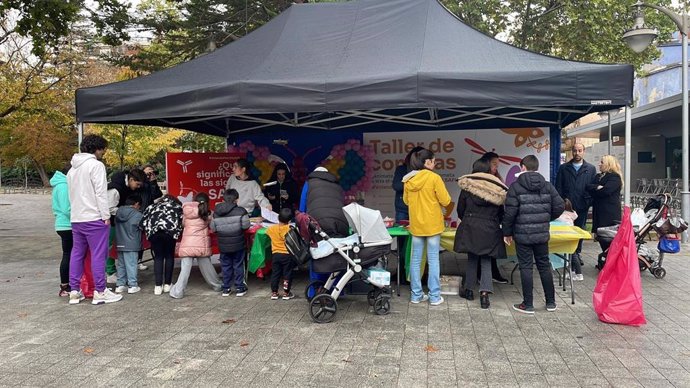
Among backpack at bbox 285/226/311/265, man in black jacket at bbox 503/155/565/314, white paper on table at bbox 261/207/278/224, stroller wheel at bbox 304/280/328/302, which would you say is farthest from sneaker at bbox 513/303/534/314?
white paper on table at bbox 261/207/278/224

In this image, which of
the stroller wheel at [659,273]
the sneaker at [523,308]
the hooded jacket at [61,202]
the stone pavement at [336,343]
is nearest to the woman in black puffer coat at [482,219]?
the sneaker at [523,308]

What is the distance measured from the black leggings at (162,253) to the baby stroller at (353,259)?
2011mm

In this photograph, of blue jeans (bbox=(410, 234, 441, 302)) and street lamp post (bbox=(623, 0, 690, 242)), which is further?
street lamp post (bbox=(623, 0, 690, 242))

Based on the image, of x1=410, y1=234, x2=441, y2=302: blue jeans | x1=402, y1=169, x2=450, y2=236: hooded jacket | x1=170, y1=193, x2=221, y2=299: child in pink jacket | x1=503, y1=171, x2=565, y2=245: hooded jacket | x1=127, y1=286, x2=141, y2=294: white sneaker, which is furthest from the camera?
x1=127, y1=286, x2=141, y2=294: white sneaker

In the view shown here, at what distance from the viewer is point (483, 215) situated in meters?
5.30

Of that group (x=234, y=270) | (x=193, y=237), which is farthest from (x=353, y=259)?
(x=193, y=237)

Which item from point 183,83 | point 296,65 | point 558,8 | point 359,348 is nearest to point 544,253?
point 359,348

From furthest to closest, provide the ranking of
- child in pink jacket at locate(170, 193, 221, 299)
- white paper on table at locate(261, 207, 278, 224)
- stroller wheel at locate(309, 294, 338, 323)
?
white paper on table at locate(261, 207, 278, 224) → child in pink jacket at locate(170, 193, 221, 299) → stroller wheel at locate(309, 294, 338, 323)

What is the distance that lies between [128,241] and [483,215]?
406cm

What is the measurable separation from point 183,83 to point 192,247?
6.15ft

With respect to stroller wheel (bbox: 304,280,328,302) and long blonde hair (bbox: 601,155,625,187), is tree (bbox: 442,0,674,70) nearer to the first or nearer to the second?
long blonde hair (bbox: 601,155,625,187)

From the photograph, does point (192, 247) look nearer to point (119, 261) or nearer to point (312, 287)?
point (119, 261)

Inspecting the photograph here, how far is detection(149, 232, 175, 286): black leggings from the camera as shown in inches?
233

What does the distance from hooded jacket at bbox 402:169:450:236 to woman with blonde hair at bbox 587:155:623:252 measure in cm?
250
